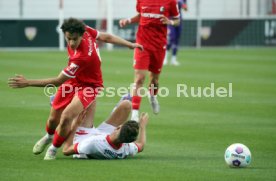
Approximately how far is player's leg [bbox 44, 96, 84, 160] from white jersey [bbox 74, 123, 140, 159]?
223mm

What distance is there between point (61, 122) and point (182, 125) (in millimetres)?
3834

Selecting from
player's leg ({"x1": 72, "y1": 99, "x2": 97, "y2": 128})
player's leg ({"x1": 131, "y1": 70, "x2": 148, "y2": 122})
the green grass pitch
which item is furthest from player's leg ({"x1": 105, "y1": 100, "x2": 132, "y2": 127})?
player's leg ({"x1": 131, "y1": 70, "x2": 148, "y2": 122})

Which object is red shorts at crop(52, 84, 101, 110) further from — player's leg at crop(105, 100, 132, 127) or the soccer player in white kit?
player's leg at crop(105, 100, 132, 127)

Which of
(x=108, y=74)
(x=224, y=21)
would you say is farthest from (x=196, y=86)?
(x=224, y=21)

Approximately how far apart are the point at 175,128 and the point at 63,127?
3446mm

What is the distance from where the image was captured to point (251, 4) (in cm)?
3872

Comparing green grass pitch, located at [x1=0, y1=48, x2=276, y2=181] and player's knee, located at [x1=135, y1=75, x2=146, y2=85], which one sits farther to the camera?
player's knee, located at [x1=135, y1=75, x2=146, y2=85]

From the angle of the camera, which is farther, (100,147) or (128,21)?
(128,21)

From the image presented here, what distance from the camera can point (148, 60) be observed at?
14.8 metres

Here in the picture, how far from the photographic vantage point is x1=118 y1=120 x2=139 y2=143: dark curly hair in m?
9.69

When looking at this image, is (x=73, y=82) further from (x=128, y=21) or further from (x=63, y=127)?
(x=128, y=21)

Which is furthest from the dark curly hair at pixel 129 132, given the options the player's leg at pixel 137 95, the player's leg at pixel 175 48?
the player's leg at pixel 175 48

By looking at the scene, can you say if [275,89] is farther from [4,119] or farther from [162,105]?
A: [4,119]

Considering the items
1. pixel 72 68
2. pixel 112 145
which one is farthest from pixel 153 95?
pixel 112 145
